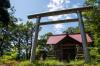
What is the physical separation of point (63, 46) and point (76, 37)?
2181 millimetres

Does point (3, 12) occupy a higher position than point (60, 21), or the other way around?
point (3, 12)

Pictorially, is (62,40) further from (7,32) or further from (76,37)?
(7,32)

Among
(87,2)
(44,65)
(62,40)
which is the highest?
(87,2)

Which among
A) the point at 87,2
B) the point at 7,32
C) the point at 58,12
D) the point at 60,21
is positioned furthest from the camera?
the point at 7,32

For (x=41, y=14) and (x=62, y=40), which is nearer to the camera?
(x=41, y=14)

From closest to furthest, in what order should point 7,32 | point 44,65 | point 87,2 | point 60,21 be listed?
point 44,65
point 60,21
point 87,2
point 7,32

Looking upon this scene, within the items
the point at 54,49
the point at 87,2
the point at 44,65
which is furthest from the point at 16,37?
the point at 44,65

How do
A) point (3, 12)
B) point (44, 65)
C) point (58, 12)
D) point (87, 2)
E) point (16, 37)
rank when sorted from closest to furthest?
1. point (44, 65)
2. point (58, 12)
3. point (87, 2)
4. point (3, 12)
5. point (16, 37)

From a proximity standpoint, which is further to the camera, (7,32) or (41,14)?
(7,32)

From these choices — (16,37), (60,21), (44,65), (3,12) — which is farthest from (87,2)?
(16,37)

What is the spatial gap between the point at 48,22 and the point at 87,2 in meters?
4.51

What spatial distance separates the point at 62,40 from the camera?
108ft

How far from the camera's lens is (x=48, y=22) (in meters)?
21.2

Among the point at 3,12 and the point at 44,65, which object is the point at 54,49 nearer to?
the point at 3,12
